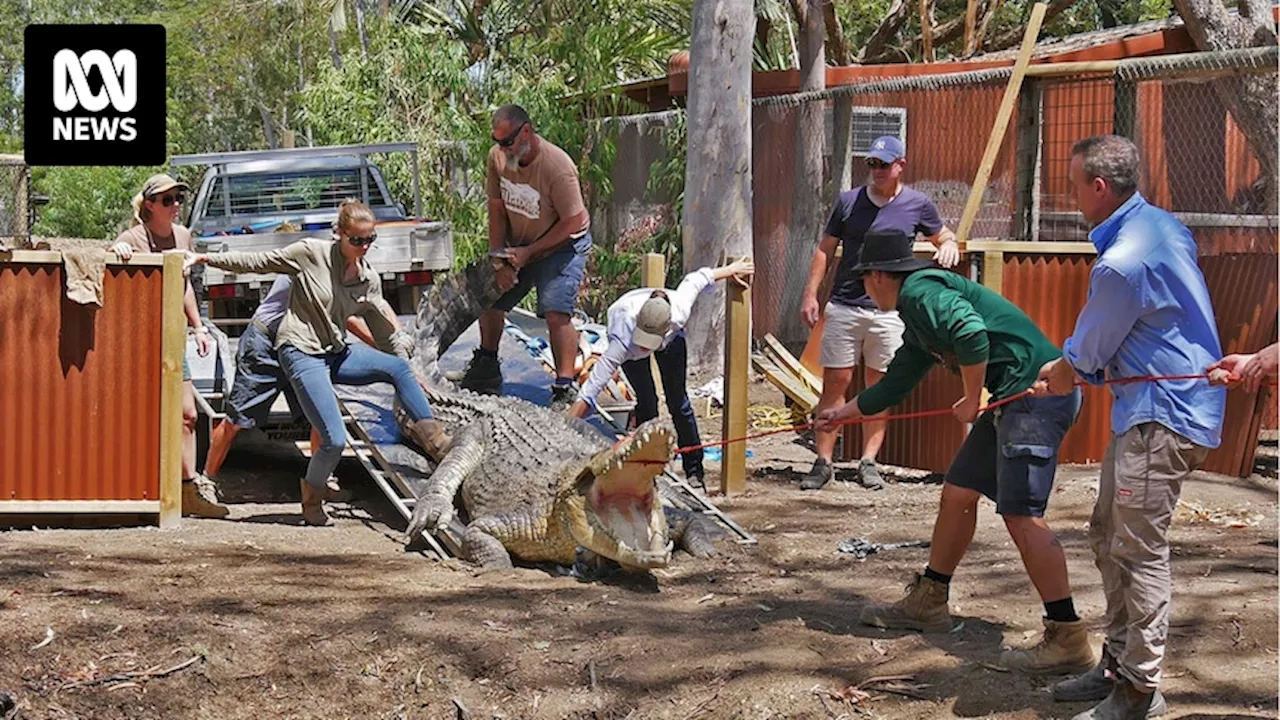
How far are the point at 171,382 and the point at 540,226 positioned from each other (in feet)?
8.06

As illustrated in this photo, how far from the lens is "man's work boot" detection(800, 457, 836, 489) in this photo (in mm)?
8227

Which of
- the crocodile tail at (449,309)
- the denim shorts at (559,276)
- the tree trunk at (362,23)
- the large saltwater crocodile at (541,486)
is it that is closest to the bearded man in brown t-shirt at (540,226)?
the denim shorts at (559,276)

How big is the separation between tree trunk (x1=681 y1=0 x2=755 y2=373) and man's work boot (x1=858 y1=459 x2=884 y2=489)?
3.80 m

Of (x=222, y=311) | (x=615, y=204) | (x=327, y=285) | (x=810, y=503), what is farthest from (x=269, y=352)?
(x=615, y=204)

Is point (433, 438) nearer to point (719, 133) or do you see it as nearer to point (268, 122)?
point (719, 133)

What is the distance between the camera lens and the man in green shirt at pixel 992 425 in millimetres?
4812

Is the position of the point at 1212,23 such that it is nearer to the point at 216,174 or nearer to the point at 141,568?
the point at 141,568

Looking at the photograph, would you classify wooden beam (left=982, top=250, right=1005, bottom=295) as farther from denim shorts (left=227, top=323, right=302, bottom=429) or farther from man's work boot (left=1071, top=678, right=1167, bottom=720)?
man's work boot (left=1071, top=678, right=1167, bottom=720)

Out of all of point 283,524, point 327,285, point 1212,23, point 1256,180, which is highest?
point 1212,23

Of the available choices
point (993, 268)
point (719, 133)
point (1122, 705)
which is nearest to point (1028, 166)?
point (993, 268)

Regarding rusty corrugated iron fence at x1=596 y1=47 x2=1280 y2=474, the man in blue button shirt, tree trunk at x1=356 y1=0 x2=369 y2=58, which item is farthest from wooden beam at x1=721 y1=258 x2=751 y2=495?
tree trunk at x1=356 y1=0 x2=369 y2=58

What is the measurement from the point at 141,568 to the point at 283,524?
1367 millimetres

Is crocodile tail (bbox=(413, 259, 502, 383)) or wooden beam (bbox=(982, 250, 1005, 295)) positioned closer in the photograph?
wooden beam (bbox=(982, 250, 1005, 295))

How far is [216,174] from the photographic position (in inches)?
550
